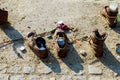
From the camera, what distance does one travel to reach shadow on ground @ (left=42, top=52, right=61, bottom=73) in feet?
19.0

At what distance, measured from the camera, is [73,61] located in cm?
595

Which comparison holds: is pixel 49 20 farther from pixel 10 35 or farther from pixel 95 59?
pixel 95 59

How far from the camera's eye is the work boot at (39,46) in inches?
230

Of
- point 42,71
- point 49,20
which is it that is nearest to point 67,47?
point 42,71

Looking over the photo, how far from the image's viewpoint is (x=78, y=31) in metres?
6.56

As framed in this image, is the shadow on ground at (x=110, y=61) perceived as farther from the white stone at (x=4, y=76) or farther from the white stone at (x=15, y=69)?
the white stone at (x=4, y=76)

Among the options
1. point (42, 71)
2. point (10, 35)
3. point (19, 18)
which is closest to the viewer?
point (42, 71)

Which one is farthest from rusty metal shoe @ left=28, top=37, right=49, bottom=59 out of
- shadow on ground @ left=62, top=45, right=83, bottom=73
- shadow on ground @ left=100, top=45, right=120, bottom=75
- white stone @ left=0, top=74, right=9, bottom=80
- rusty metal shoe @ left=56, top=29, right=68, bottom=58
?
shadow on ground @ left=100, top=45, right=120, bottom=75

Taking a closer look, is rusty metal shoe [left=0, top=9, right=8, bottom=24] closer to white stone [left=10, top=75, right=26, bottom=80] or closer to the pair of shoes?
the pair of shoes

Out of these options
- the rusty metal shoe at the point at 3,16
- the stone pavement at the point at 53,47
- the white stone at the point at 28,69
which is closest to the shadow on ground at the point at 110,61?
the stone pavement at the point at 53,47

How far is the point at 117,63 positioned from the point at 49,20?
5.52 feet

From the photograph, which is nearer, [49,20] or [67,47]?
[67,47]

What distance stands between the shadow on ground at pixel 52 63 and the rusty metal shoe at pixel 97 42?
0.71 metres

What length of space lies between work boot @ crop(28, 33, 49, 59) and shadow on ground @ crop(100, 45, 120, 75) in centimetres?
101
